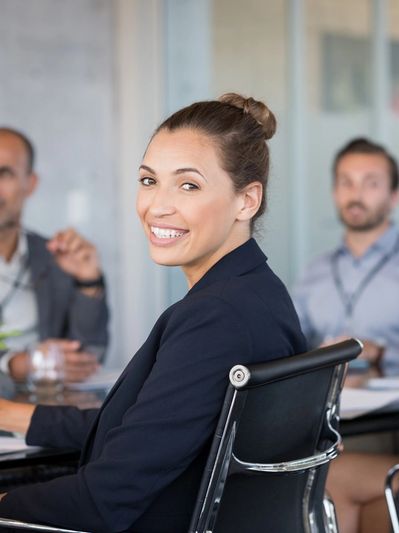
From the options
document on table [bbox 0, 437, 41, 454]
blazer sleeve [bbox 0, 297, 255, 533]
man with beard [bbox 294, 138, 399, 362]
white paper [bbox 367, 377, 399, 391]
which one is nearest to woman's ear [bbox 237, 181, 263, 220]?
blazer sleeve [bbox 0, 297, 255, 533]

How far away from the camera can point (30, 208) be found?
5.38 meters

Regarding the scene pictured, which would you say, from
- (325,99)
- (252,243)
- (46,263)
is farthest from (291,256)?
(252,243)

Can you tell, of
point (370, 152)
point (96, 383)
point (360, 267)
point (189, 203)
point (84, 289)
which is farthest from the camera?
point (370, 152)

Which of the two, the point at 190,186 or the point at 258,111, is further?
the point at 258,111

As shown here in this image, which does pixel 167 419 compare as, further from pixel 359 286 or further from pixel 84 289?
pixel 359 286

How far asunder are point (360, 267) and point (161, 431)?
9.66ft

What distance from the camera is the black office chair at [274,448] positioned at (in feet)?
5.34

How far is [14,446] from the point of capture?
2.16 meters

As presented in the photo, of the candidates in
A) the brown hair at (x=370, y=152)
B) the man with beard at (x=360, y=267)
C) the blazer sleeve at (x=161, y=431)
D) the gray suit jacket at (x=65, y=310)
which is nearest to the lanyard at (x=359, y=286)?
the man with beard at (x=360, y=267)

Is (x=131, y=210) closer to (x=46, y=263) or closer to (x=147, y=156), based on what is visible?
(x=46, y=263)

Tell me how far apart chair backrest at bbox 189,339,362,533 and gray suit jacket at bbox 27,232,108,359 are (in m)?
2.04

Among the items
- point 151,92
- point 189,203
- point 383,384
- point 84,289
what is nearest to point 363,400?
point 383,384

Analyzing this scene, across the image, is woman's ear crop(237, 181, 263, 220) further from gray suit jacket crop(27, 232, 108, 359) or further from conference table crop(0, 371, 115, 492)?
gray suit jacket crop(27, 232, 108, 359)

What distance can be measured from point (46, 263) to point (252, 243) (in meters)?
2.18
